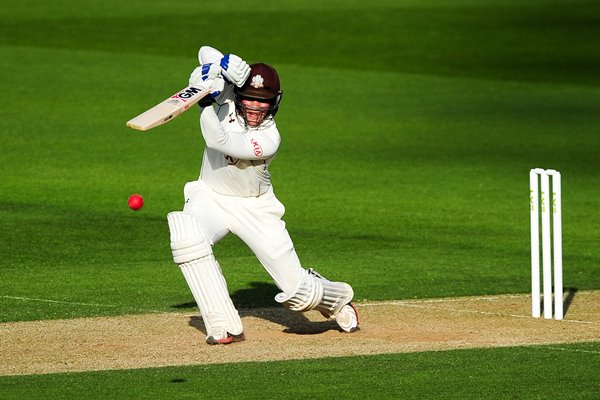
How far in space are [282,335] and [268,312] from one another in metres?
0.96

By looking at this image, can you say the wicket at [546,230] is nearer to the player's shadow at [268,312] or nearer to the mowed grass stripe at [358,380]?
the mowed grass stripe at [358,380]

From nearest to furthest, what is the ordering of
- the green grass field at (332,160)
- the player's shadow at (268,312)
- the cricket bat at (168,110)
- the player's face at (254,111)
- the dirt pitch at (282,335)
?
1. the cricket bat at (168,110)
2. the green grass field at (332,160)
3. the dirt pitch at (282,335)
4. the player's face at (254,111)
5. the player's shadow at (268,312)

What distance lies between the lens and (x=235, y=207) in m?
9.08

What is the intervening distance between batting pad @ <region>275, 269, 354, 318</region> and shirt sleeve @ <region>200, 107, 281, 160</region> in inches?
36.2

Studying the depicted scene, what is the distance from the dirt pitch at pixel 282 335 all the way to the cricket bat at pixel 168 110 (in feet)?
4.81

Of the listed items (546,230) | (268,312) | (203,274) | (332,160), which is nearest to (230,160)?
(203,274)

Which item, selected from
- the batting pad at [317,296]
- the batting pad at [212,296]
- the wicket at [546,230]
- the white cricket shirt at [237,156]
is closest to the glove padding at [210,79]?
the white cricket shirt at [237,156]

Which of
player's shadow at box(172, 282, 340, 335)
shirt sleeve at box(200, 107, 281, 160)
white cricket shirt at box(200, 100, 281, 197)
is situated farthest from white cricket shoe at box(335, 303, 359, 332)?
shirt sleeve at box(200, 107, 281, 160)

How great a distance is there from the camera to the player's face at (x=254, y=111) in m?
8.95

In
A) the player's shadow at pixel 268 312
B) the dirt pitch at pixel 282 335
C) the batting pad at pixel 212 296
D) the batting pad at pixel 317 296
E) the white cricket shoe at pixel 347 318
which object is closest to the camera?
the dirt pitch at pixel 282 335

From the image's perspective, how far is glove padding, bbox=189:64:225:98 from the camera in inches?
344

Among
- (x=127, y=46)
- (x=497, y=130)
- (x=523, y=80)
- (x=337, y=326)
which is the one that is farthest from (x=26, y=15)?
(x=337, y=326)

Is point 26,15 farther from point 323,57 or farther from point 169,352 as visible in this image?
point 169,352

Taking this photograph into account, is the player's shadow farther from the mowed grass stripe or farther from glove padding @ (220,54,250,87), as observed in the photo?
glove padding @ (220,54,250,87)
